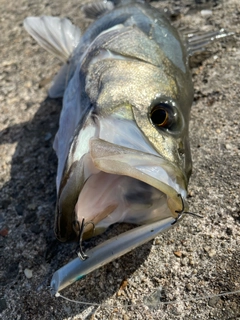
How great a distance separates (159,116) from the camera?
2.07 m

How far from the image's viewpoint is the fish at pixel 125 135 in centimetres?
177

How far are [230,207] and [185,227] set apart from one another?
A: 0.26 m

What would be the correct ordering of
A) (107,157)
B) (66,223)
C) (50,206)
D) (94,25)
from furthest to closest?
1. (94,25)
2. (50,206)
3. (66,223)
4. (107,157)

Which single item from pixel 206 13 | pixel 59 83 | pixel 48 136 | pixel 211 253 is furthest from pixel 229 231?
pixel 206 13

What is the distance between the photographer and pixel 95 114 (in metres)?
1.99

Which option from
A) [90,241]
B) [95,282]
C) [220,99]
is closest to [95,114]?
[90,241]

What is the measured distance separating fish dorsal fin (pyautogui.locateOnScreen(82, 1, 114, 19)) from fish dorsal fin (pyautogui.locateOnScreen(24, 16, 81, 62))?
1.16ft

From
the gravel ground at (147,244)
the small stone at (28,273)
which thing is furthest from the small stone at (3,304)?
the small stone at (28,273)

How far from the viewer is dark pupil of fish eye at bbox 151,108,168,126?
2.03m

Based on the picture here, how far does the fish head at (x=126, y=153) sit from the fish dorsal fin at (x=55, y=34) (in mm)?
854

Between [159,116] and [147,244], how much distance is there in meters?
0.65

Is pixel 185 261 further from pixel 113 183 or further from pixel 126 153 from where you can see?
pixel 126 153

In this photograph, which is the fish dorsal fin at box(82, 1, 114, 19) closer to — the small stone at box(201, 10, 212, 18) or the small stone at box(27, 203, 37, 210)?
the small stone at box(201, 10, 212, 18)

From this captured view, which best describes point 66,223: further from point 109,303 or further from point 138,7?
point 138,7
